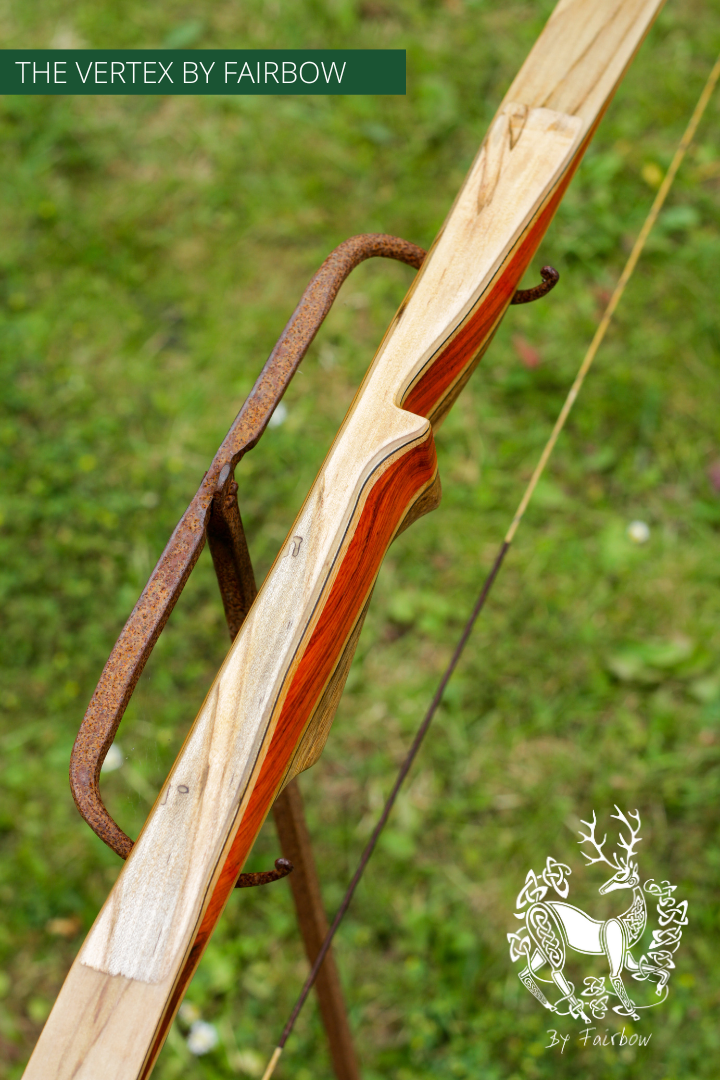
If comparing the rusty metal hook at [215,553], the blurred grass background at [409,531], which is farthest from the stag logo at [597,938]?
the rusty metal hook at [215,553]

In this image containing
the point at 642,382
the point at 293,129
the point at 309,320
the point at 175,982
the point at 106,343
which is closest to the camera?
the point at 175,982

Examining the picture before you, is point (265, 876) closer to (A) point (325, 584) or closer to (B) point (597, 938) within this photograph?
(A) point (325, 584)

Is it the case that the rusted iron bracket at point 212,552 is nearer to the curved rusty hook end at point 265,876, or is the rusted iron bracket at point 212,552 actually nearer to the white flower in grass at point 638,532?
the curved rusty hook end at point 265,876

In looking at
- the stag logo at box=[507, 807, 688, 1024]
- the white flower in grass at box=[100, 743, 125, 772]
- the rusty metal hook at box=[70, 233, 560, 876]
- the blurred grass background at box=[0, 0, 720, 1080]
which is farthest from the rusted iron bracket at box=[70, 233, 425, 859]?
the white flower in grass at box=[100, 743, 125, 772]

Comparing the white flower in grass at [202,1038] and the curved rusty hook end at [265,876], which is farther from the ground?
the curved rusty hook end at [265,876]

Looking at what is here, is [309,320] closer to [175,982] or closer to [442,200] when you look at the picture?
[175,982]

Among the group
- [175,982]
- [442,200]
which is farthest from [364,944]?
[442,200]

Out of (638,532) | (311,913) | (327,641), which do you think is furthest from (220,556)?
(638,532)

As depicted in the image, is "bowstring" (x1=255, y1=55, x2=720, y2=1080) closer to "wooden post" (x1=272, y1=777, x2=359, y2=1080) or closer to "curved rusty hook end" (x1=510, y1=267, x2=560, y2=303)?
"wooden post" (x1=272, y1=777, x2=359, y2=1080)
